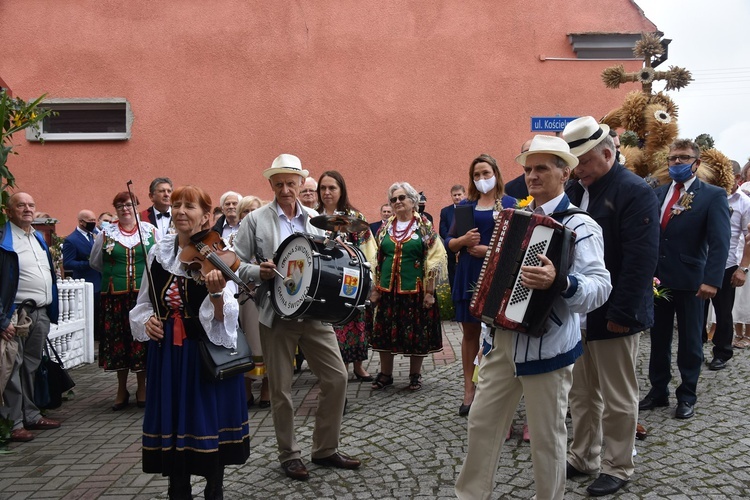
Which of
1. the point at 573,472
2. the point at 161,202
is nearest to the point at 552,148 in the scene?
the point at 573,472

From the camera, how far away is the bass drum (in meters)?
4.14

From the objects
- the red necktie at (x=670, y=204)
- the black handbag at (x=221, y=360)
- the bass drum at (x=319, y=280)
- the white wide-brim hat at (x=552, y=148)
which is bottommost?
the black handbag at (x=221, y=360)

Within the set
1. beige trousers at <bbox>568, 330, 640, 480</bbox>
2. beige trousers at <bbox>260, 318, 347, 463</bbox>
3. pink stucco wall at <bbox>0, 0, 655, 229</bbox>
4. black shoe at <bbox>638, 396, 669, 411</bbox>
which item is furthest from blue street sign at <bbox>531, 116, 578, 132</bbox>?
beige trousers at <bbox>260, 318, 347, 463</bbox>

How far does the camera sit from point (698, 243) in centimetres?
555

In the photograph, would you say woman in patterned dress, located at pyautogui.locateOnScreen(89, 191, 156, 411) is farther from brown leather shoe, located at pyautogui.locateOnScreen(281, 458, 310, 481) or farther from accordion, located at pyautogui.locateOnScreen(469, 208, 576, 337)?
accordion, located at pyautogui.locateOnScreen(469, 208, 576, 337)

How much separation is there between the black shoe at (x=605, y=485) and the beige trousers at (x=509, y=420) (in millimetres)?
674

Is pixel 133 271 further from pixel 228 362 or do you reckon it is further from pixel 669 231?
pixel 669 231

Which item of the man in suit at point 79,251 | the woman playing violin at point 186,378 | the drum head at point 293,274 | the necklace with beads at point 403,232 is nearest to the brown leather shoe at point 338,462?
the woman playing violin at point 186,378

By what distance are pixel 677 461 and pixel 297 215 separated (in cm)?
311

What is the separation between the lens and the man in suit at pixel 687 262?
5.46 metres

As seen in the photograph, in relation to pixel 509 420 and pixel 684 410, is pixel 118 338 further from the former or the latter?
pixel 684 410

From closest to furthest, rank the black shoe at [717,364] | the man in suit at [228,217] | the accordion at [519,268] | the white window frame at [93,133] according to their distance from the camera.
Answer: the accordion at [519,268]
the black shoe at [717,364]
the man in suit at [228,217]
the white window frame at [93,133]

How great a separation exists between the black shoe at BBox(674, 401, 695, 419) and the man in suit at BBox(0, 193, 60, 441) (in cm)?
540

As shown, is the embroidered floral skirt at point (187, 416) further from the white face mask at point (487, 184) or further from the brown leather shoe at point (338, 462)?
the white face mask at point (487, 184)
